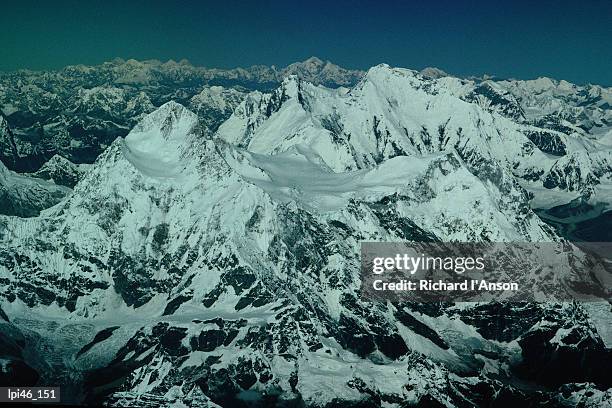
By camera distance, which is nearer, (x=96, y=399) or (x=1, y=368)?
(x=1, y=368)

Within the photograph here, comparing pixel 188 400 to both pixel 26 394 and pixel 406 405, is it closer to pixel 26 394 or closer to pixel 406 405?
pixel 406 405

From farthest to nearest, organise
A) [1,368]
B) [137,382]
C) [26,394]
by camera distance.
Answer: [137,382] → [1,368] → [26,394]

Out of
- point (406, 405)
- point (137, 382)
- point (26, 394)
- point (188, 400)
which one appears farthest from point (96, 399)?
point (26, 394)

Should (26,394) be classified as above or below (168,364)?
below

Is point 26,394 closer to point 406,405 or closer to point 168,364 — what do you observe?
point 168,364

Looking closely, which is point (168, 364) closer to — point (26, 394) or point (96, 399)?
point (96, 399)

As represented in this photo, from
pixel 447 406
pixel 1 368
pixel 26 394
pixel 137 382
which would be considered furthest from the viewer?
pixel 447 406

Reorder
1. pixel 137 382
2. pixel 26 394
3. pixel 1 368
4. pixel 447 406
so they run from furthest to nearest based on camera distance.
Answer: pixel 447 406
pixel 137 382
pixel 1 368
pixel 26 394

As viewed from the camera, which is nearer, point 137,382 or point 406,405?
point 137,382

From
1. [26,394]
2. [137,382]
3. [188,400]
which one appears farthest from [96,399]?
[26,394]
